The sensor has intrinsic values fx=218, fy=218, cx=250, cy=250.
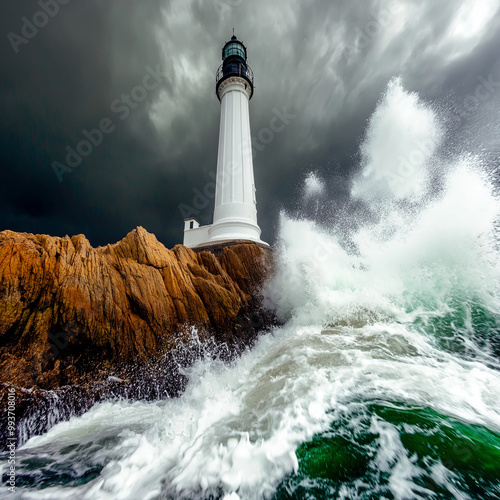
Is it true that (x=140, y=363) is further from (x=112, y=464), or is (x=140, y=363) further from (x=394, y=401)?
(x=394, y=401)

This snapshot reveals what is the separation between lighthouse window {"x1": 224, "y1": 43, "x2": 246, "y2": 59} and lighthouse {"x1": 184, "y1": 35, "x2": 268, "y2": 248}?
1.99 m

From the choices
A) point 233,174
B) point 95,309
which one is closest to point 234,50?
point 233,174

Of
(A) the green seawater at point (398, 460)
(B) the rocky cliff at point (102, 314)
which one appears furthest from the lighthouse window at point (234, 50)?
(A) the green seawater at point (398, 460)

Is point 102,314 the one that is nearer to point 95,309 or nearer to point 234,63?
point 95,309

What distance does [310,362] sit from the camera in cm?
367

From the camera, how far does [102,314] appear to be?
3996 millimetres

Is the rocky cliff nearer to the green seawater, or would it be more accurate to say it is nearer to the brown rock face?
the brown rock face

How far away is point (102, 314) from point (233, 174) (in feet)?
35.6

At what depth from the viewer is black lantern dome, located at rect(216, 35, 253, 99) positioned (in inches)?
626

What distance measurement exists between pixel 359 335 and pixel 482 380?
1.92 meters

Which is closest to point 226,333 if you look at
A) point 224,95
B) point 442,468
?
point 442,468

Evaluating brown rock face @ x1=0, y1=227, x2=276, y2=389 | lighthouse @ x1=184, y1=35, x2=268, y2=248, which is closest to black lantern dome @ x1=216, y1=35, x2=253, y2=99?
lighthouse @ x1=184, y1=35, x2=268, y2=248

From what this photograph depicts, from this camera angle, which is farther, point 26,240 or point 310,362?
point 26,240

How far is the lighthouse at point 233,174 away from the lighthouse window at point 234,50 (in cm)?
199
